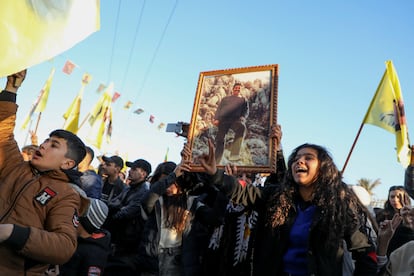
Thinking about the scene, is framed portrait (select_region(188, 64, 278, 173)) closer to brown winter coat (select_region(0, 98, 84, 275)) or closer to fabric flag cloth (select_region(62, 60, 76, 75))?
brown winter coat (select_region(0, 98, 84, 275))

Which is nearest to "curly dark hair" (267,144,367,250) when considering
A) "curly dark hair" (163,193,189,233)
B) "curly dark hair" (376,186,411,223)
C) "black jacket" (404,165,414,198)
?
"black jacket" (404,165,414,198)

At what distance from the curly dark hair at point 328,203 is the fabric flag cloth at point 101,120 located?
29.1 ft

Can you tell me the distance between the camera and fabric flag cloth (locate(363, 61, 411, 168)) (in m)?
6.25

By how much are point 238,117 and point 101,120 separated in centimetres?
867

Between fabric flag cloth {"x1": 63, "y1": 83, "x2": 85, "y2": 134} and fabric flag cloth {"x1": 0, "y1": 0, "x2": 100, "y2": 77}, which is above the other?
fabric flag cloth {"x1": 63, "y1": 83, "x2": 85, "y2": 134}

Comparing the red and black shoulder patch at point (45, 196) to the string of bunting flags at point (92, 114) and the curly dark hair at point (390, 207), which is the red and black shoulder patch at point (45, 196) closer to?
the curly dark hair at point (390, 207)

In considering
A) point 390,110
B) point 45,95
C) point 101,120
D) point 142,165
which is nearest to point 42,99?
point 45,95

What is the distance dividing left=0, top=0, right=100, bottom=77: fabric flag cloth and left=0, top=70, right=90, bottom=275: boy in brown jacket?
51 centimetres

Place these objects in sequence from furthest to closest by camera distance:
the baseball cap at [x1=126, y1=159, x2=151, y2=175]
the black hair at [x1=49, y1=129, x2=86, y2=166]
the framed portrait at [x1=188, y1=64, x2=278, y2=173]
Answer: the baseball cap at [x1=126, y1=159, x2=151, y2=175], the framed portrait at [x1=188, y1=64, x2=278, y2=173], the black hair at [x1=49, y1=129, x2=86, y2=166]

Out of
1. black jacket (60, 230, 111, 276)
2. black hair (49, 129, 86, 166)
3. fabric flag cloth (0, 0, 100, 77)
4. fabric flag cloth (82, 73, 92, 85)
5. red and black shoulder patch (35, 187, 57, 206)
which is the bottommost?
black jacket (60, 230, 111, 276)

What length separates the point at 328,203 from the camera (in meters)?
2.70

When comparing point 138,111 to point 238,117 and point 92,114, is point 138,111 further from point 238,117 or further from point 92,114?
point 238,117

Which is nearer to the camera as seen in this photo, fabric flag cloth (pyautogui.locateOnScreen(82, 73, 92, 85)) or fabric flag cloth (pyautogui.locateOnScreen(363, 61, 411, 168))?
fabric flag cloth (pyautogui.locateOnScreen(363, 61, 411, 168))

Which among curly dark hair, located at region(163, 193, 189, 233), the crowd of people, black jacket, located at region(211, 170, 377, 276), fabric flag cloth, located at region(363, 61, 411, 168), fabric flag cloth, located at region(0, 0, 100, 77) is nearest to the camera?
fabric flag cloth, located at region(0, 0, 100, 77)
